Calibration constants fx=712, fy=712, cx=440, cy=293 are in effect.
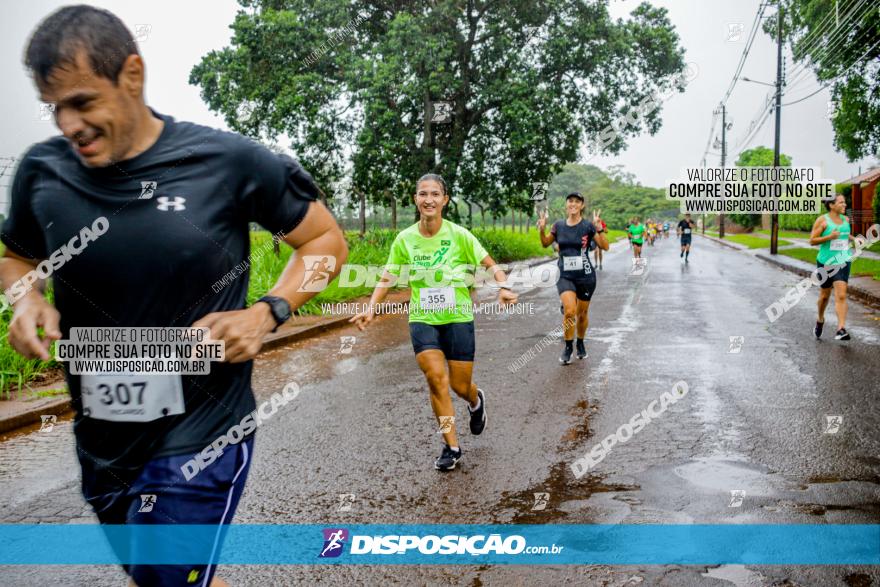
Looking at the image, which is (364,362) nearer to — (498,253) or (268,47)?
(268,47)

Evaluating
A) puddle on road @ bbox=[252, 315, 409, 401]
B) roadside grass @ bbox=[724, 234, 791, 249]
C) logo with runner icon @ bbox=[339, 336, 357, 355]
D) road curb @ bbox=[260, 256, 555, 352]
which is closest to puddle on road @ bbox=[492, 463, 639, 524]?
puddle on road @ bbox=[252, 315, 409, 401]

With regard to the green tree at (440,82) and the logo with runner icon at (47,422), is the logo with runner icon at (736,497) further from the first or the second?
the green tree at (440,82)

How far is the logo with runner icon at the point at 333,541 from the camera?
3.81 meters

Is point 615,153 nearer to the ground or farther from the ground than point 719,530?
farther from the ground

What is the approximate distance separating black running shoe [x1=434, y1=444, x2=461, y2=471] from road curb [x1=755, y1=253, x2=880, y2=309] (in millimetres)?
11962

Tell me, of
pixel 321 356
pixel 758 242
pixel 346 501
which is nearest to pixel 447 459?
pixel 346 501

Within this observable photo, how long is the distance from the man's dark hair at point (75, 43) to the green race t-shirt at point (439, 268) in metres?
3.53

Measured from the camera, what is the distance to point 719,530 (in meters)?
3.93

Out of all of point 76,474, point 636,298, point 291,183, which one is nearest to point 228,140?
point 291,183

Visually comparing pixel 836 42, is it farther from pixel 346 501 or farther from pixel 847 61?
pixel 346 501

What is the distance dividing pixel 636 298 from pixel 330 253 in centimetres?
1512

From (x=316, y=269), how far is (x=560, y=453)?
150 inches

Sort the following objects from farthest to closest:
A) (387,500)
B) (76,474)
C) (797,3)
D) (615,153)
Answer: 1. (797,3)
2. (615,153)
3. (76,474)
4. (387,500)

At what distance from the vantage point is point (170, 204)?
6.09 feet
